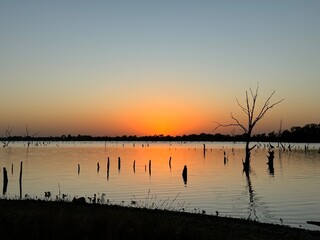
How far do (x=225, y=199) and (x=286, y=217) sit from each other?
9.99 meters

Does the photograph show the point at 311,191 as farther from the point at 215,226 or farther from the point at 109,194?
the point at 215,226

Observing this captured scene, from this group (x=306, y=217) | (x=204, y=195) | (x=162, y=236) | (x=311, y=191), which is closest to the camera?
(x=162, y=236)

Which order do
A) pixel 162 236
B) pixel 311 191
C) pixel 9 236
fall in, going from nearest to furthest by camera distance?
pixel 9 236
pixel 162 236
pixel 311 191

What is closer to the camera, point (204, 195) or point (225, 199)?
point (225, 199)

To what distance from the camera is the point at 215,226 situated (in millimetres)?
18969

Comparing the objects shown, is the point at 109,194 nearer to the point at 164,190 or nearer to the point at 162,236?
the point at 164,190

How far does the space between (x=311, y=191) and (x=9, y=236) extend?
38.1 metres

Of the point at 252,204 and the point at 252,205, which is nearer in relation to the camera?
the point at 252,205

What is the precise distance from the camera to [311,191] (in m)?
44.1

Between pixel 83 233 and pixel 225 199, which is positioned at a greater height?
pixel 83 233

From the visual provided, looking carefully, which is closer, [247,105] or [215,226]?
[215,226]

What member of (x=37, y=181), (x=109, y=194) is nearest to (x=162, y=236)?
(x=109, y=194)

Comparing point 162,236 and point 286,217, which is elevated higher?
point 162,236

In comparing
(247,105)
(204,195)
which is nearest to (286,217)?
(204,195)
